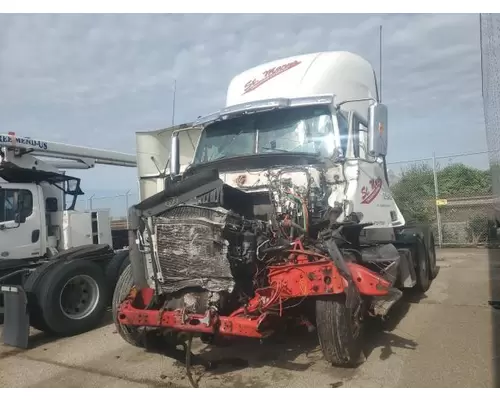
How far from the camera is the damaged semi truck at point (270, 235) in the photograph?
4023 millimetres

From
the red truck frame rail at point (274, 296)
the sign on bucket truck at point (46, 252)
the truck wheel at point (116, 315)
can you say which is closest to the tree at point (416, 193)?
the sign on bucket truck at point (46, 252)

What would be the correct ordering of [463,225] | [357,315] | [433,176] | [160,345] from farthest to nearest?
[433,176]
[463,225]
[160,345]
[357,315]

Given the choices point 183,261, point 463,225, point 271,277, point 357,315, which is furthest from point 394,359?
point 463,225

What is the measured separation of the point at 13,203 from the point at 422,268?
264 inches

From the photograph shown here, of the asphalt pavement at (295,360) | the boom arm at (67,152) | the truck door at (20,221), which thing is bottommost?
the asphalt pavement at (295,360)

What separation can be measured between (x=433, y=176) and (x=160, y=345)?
12244 mm

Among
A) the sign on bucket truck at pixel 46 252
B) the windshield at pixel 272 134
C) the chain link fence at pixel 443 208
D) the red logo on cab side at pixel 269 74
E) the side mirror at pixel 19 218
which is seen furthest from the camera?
the chain link fence at pixel 443 208

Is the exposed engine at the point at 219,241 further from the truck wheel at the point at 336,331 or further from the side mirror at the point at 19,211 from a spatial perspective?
the side mirror at the point at 19,211

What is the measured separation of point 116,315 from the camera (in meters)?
4.62

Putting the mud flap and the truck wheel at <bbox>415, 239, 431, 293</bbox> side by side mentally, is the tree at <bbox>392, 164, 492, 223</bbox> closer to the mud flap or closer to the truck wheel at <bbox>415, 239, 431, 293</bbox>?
the truck wheel at <bbox>415, 239, 431, 293</bbox>

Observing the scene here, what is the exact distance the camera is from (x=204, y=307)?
13.5 feet

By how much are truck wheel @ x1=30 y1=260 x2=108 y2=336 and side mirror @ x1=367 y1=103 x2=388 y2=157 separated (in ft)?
14.0

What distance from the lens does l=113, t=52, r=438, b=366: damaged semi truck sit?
4.02 meters
